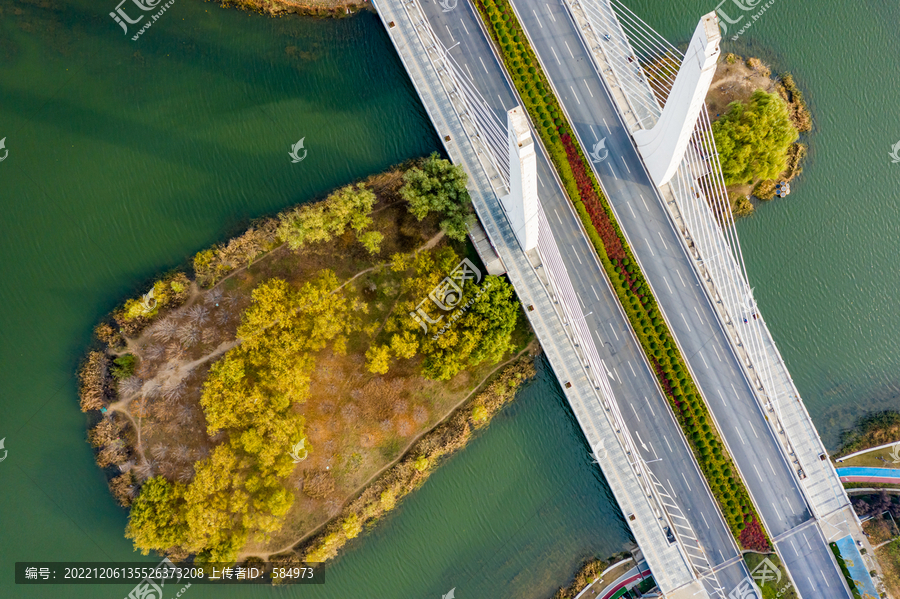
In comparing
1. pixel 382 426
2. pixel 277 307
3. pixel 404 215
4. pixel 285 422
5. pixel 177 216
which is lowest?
pixel 382 426

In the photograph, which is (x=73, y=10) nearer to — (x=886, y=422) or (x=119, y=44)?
(x=119, y=44)

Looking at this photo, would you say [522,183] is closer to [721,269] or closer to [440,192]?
[440,192]

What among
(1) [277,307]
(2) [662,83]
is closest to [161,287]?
(1) [277,307]

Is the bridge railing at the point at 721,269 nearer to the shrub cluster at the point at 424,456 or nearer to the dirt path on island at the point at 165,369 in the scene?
the shrub cluster at the point at 424,456

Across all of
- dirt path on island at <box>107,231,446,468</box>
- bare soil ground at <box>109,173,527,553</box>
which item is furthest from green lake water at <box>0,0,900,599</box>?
bare soil ground at <box>109,173,527,553</box>

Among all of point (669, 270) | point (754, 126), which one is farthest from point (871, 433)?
point (754, 126)
